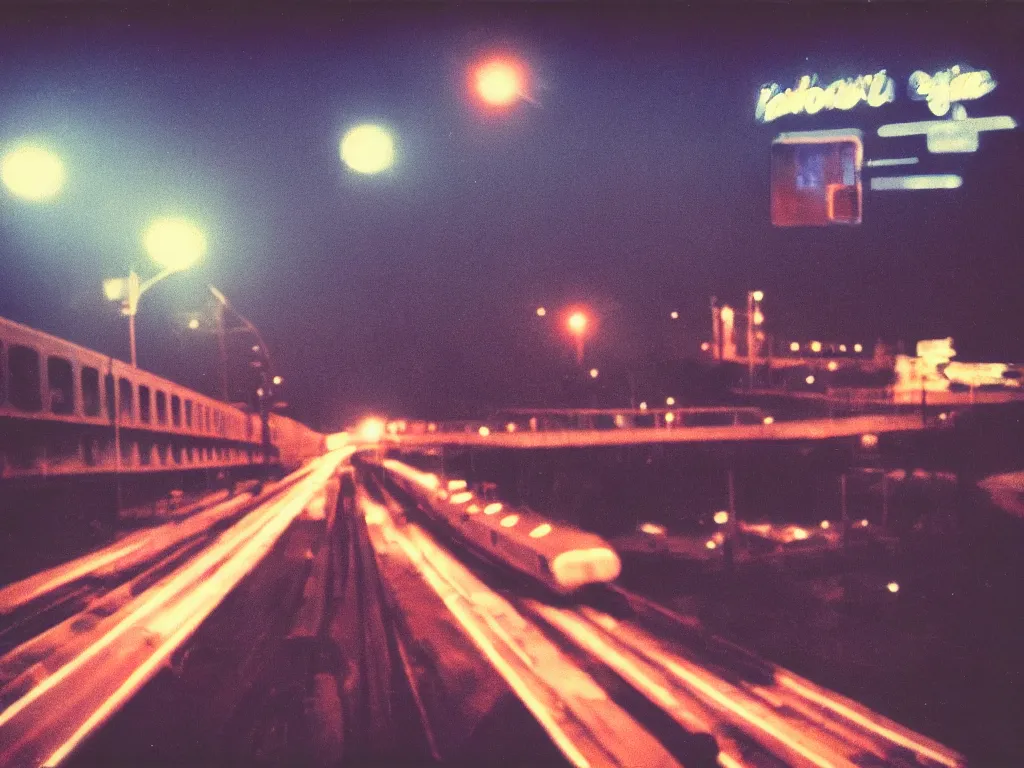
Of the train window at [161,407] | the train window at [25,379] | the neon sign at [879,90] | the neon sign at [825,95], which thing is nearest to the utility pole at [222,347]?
the train window at [161,407]

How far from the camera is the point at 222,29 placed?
4.43 m

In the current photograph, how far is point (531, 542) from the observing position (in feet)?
23.9

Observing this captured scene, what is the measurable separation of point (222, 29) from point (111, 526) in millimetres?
5512

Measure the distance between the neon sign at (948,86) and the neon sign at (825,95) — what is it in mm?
181

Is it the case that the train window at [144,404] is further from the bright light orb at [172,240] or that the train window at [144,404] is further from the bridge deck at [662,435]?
the bridge deck at [662,435]

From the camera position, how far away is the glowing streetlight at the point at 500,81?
15.5ft

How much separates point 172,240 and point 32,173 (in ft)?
3.47

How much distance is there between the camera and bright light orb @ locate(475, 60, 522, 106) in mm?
4742

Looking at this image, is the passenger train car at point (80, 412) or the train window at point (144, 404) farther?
the train window at point (144, 404)

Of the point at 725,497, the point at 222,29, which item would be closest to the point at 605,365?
the point at 222,29

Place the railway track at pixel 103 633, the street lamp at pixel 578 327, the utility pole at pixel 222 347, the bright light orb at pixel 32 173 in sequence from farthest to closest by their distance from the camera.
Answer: the street lamp at pixel 578 327 → the utility pole at pixel 222 347 → the bright light orb at pixel 32 173 → the railway track at pixel 103 633

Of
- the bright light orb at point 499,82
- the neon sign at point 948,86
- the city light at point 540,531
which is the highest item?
→ the bright light orb at point 499,82

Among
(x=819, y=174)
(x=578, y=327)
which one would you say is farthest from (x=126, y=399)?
(x=819, y=174)

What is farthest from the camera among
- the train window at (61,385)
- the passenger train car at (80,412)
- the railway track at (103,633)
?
the train window at (61,385)
